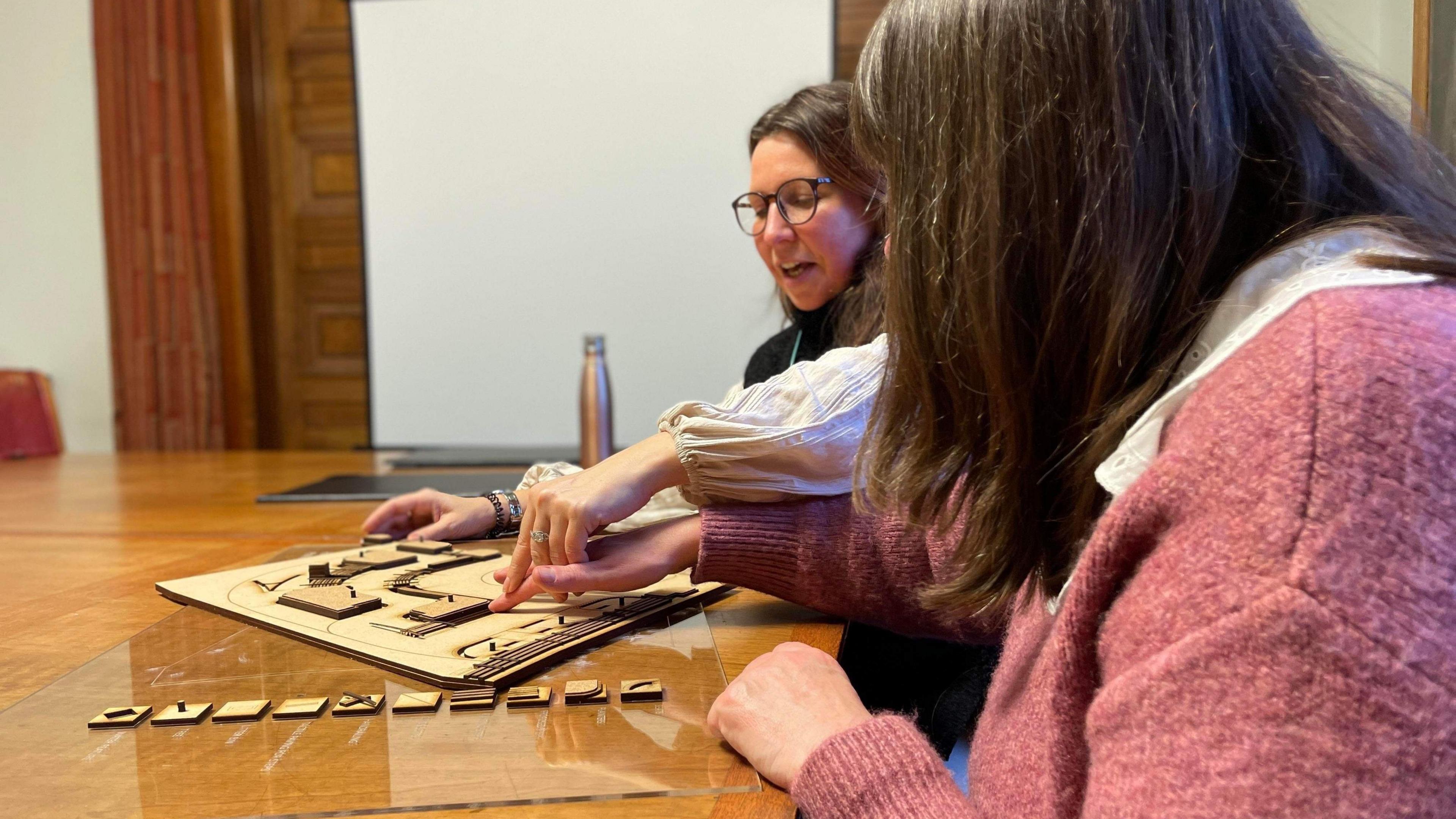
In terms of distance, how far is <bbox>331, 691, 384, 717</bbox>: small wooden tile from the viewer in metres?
0.61

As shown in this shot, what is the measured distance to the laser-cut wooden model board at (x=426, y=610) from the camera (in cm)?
70

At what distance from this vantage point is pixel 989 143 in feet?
1.57

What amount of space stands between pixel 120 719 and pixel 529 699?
24 cm

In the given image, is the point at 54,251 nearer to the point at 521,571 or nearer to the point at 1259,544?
the point at 521,571

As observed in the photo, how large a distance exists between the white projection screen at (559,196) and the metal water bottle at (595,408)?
1532mm

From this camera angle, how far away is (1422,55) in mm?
1020

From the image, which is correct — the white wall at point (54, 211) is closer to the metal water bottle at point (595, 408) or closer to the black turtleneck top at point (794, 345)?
Answer: the metal water bottle at point (595, 408)

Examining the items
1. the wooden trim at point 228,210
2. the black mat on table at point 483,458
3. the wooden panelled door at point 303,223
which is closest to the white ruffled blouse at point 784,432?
the black mat on table at point 483,458

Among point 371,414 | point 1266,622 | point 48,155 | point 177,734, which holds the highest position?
point 48,155

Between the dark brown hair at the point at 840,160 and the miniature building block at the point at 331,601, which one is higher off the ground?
the dark brown hair at the point at 840,160

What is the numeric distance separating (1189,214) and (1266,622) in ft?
0.65

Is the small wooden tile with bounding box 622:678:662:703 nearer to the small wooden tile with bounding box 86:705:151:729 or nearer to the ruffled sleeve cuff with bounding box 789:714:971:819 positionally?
the ruffled sleeve cuff with bounding box 789:714:971:819

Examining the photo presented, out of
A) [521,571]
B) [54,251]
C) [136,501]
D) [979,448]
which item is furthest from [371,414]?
[979,448]

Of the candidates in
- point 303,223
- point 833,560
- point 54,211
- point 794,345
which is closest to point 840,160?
point 794,345
